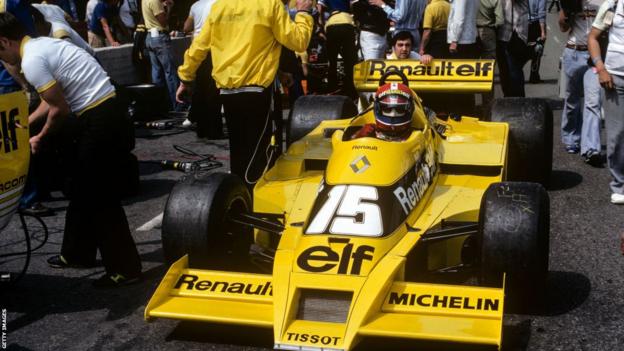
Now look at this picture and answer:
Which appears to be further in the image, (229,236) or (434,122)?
(434,122)

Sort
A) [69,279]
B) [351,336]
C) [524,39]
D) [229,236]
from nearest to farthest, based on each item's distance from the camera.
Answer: [351,336]
[229,236]
[69,279]
[524,39]

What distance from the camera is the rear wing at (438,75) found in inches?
303

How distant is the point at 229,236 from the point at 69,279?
123cm

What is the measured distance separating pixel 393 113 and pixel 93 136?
76.9 inches

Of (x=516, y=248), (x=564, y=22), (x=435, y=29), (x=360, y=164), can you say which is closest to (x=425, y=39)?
(x=435, y=29)

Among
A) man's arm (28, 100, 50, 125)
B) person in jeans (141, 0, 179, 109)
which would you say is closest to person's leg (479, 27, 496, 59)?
person in jeans (141, 0, 179, 109)

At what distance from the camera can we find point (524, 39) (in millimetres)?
9656

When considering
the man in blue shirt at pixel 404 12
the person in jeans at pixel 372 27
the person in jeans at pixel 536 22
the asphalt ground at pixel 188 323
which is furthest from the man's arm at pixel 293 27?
the person in jeans at pixel 536 22

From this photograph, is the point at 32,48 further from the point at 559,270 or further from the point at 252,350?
the point at 559,270

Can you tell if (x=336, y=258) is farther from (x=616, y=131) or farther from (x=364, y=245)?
(x=616, y=131)

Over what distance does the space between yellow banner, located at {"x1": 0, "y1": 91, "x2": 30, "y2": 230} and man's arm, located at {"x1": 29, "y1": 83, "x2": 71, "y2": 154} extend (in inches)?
10.3

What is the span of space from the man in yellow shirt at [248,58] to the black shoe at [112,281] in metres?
1.33

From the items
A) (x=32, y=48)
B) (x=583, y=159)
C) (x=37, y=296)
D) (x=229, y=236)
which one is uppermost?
(x=32, y=48)

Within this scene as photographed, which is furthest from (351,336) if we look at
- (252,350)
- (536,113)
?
(536,113)
